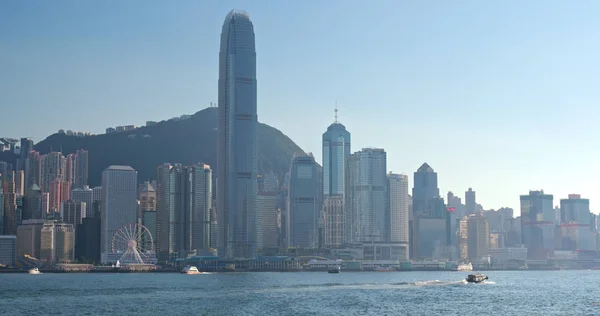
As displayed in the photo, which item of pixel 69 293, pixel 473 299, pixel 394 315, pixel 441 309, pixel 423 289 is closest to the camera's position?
pixel 394 315

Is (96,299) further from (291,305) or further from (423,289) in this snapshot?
(423,289)

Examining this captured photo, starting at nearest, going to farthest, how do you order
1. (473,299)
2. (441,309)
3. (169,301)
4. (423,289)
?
(441,309) < (169,301) < (473,299) < (423,289)

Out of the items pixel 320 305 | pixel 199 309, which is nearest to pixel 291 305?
pixel 320 305

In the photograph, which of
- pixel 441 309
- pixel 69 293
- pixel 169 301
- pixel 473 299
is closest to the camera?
pixel 441 309

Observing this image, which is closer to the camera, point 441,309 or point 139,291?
point 441,309

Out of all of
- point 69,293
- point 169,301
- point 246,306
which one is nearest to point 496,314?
point 246,306

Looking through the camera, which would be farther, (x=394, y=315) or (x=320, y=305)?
(x=320, y=305)

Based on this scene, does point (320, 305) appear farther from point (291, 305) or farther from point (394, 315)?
point (394, 315)

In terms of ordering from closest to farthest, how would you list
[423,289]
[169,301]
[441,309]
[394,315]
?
1. [394,315]
2. [441,309]
3. [169,301]
4. [423,289]
